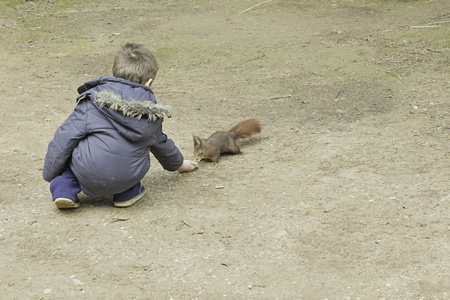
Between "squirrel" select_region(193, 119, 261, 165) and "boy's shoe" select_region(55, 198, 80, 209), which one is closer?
"boy's shoe" select_region(55, 198, 80, 209)

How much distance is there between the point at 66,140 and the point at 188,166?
4.13ft

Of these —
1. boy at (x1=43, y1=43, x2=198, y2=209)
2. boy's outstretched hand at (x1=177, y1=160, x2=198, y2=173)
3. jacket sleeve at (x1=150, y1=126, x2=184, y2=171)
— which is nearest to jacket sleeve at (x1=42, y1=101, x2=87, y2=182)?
boy at (x1=43, y1=43, x2=198, y2=209)

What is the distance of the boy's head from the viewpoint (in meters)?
3.46

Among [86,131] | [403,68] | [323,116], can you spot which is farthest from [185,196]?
[403,68]

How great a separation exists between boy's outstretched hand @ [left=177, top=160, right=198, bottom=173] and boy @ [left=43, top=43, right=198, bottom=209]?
778 mm

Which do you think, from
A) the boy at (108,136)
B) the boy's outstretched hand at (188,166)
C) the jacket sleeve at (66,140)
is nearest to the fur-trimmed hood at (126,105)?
→ the boy at (108,136)

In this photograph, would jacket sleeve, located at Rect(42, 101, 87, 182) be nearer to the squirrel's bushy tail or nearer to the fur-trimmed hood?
the fur-trimmed hood

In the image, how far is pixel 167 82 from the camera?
6.70 metres

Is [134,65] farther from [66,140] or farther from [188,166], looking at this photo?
[188,166]

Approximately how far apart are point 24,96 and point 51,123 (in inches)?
39.8

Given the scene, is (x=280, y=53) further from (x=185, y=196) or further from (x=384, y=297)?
Answer: (x=384, y=297)

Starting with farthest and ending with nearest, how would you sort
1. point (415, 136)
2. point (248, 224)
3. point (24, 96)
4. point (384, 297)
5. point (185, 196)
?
1. point (24, 96)
2. point (415, 136)
3. point (185, 196)
4. point (248, 224)
5. point (384, 297)

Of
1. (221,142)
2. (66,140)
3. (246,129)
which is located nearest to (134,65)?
(66,140)

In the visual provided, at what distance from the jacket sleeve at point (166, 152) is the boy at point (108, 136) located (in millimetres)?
175
